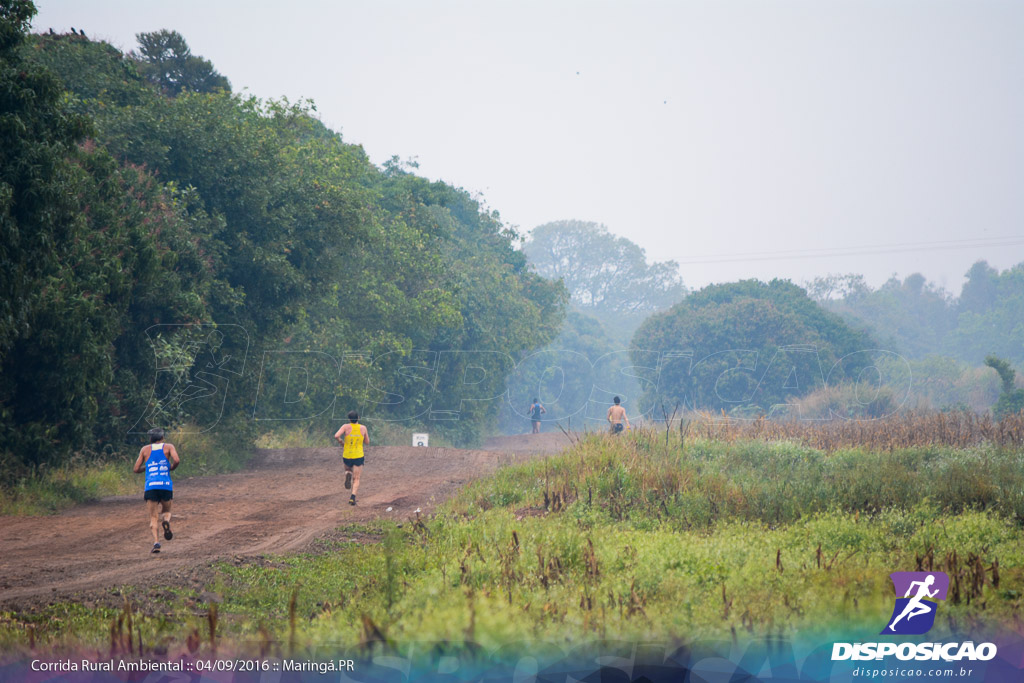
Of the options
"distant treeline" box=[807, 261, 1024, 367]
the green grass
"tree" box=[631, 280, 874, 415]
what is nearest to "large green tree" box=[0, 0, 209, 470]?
the green grass

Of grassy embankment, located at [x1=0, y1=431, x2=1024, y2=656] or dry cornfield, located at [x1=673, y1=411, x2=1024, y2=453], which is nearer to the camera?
grassy embankment, located at [x1=0, y1=431, x2=1024, y2=656]

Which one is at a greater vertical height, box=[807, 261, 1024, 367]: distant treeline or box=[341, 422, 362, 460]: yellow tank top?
box=[807, 261, 1024, 367]: distant treeline

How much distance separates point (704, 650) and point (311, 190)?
19.6 m

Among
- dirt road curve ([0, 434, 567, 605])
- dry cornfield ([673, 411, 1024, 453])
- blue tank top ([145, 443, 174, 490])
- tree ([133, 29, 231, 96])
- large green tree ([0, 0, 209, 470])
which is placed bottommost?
dirt road curve ([0, 434, 567, 605])

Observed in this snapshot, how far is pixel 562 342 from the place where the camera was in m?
67.2

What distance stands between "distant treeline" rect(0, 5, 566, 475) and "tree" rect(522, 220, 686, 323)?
62979 millimetres

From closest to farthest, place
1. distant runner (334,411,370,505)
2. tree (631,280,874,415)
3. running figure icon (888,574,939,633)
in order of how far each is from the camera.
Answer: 1. running figure icon (888,574,939,633)
2. distant runner (334,411,370,505)
3. tree (631,280,874,415)

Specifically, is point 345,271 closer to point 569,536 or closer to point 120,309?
point 120,309

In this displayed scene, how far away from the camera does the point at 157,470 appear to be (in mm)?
11055

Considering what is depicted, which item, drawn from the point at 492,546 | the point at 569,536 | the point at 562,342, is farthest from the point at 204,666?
the point at 562,342

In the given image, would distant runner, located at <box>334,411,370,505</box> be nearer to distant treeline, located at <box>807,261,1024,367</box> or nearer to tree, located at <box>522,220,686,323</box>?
distant treeline, located at <box>807,261,1024,367</box>

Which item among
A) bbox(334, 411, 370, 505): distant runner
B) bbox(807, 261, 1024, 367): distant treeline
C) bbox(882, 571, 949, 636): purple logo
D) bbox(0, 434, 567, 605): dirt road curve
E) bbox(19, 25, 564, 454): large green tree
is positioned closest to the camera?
bbox(882, 571, 949, 636): purple logo

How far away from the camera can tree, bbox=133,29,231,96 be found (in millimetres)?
31062

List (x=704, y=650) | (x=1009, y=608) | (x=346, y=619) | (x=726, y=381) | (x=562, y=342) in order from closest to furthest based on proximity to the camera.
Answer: (x=704, y=650) < (x=1009, y=608) < (x=346, y=619) < (x=726, y=381) < (x=562, y=342)
